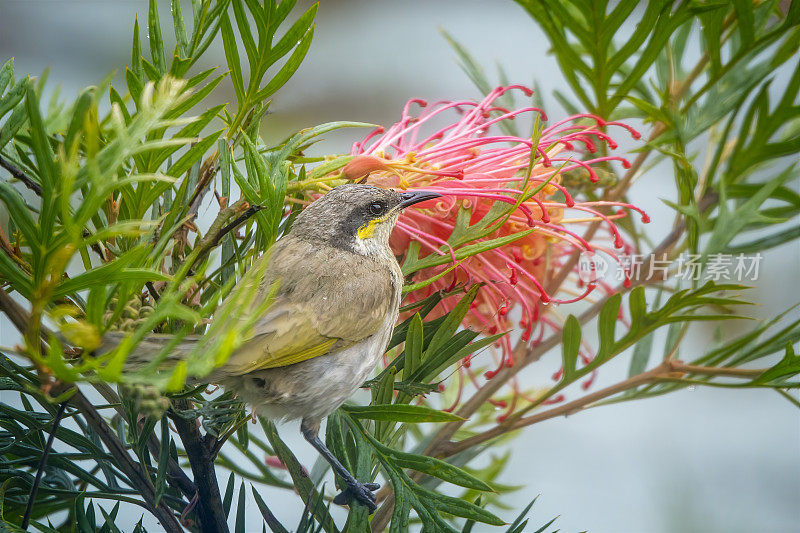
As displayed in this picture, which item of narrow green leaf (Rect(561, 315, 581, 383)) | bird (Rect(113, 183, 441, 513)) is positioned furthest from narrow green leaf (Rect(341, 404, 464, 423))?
narrow green leaf (Rect(561, 315, 581, 383))

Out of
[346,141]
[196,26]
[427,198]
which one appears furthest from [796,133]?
[346,141]

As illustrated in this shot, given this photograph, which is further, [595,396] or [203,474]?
[595,396]

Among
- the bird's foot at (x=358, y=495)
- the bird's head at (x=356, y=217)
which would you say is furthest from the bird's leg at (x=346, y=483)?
the bird's head at (x=356, y=217)

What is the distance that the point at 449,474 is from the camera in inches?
13.5

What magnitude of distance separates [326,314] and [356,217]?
66mm

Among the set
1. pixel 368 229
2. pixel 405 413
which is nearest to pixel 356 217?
pixel 368 229

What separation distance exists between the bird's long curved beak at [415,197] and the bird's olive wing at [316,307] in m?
0.04

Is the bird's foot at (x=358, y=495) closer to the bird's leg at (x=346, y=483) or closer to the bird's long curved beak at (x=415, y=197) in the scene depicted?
the bird's leg at (x=346, y=483)

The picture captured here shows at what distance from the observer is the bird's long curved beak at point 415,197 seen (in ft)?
1.25

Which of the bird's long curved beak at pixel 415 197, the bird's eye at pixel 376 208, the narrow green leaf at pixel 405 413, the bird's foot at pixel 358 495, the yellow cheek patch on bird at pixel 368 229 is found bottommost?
the bird's foot at pixel 358 495

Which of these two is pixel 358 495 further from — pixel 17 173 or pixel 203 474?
pixel 17 173

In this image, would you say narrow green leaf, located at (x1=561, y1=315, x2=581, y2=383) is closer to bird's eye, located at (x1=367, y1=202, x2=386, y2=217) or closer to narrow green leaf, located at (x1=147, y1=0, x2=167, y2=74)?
bird's eye, located at (x1=367, y1=202, x2=386, y2=217)

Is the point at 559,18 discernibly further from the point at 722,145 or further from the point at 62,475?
the point at 62,475

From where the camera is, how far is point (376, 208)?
0.42m
